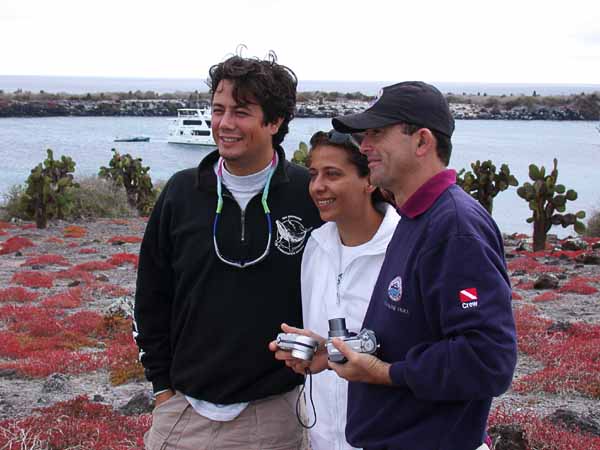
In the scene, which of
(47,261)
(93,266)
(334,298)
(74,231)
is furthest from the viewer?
(74,231)

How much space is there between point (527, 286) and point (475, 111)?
11527 cm

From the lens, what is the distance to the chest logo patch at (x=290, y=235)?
3400 millimetres

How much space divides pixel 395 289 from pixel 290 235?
3.11 ft

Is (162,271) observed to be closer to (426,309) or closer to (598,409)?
(426,309)

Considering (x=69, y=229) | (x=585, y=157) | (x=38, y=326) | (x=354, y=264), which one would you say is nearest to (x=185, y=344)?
(x=354, y=264)

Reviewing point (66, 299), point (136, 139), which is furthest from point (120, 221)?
point (136, 139)

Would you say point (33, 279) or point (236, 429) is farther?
point (33, 279)

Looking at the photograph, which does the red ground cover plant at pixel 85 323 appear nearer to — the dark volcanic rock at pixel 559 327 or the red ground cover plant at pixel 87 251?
the dark volcanic rock at pixel 559 327

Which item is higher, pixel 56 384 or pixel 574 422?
pixel 574 422

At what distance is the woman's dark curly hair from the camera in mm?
3381

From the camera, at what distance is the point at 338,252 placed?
3.27 m

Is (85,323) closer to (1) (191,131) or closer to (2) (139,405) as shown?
(2) (139,405)

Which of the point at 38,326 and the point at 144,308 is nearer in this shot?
the point at 144,308

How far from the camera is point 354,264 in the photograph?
320 cm
